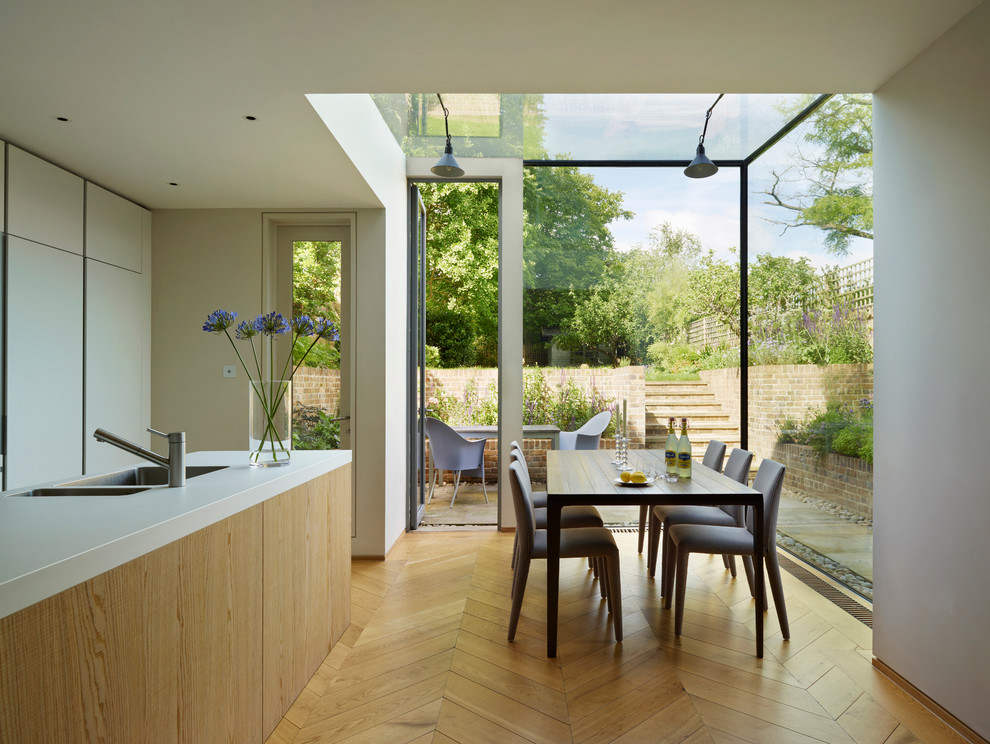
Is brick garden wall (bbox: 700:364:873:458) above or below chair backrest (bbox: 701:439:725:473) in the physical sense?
above

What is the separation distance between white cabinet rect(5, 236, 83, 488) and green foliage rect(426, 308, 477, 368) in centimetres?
637

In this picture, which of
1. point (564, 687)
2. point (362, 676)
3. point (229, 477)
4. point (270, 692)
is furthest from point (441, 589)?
point (229, 477)

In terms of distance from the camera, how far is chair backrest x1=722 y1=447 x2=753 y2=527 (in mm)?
3531

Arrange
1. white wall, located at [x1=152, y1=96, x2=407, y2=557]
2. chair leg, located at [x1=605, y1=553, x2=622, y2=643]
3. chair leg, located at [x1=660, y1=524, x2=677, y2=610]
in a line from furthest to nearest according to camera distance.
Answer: white wall, located at [x1=152, y1=96, x2=407, y2=557] < chair leg, located at [x1=660, y1=524, x2=677, y2=610] < chair leg, located at [x1=605, y1=553, x2=622, y2=643]

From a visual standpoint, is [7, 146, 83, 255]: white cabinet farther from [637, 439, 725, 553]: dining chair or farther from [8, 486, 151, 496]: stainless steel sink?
[637, 439, 725, 553]: dining chair

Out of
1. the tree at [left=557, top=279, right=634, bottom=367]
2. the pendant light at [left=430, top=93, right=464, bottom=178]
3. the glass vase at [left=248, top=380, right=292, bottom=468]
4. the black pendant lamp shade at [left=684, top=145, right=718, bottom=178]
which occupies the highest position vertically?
the pendant light at [left=430, top=93, right=464, bottom=178]

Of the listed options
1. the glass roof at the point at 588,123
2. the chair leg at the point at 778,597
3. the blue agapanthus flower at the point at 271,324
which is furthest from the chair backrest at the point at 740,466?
the blue agapanthus flower at the point at 271,324

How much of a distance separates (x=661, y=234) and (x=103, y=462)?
14.2ft

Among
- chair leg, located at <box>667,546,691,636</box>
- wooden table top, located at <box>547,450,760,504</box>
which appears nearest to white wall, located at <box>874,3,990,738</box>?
wooden table top, located at <box>547,450,760,504</box>

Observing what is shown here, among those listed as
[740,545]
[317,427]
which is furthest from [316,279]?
[740,545]

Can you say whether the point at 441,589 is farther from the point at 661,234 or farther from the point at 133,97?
the point at 661,234

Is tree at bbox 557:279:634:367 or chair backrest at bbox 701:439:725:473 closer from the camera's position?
chair backrest at bbox 701:439:725:473

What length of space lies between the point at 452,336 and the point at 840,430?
6.57m

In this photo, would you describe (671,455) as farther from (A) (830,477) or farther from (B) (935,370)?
(B) (935,370)
